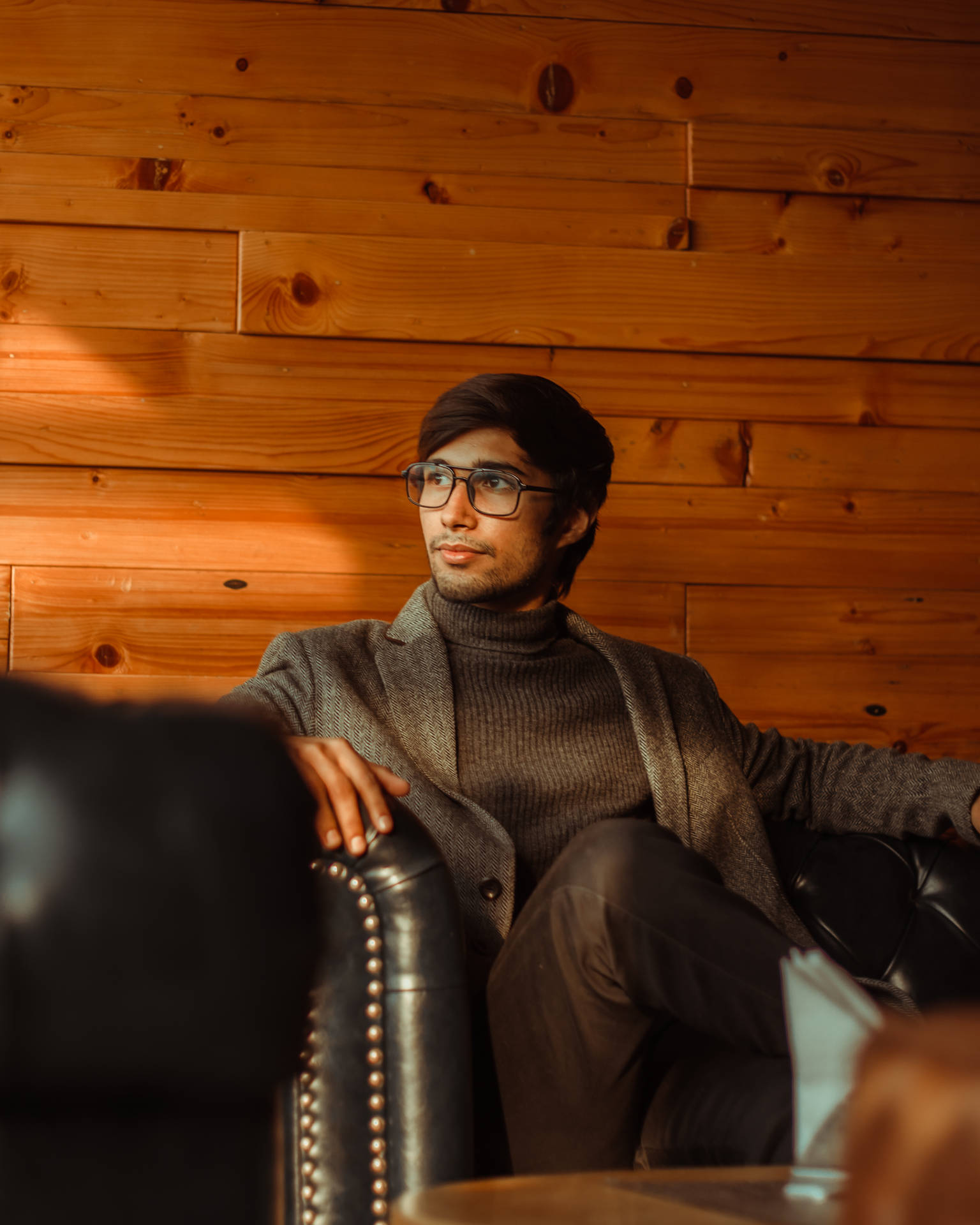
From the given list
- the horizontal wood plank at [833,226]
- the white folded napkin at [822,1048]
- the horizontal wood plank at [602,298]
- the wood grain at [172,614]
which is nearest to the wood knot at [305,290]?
the horizontal wood plank at [602,298]

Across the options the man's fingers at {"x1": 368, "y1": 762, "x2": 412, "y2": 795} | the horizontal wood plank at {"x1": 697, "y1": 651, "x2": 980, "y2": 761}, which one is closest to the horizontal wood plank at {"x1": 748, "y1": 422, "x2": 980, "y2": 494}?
the horizontal wood plank at {"x1": 697, "y1": 651, "x2": 980, "y2": 761}

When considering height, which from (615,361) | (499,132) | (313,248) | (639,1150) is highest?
(499,132)

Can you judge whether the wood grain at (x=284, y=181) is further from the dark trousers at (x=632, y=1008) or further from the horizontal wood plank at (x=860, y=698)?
the dark trousers at (x=632, y=1008)

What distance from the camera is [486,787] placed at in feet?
5.66

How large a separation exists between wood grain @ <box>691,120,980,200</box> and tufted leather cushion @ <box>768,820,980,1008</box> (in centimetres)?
132

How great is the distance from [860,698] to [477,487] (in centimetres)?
92

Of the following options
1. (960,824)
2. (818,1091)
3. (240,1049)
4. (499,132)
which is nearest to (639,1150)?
(818,1091)

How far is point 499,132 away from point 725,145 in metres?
0.44

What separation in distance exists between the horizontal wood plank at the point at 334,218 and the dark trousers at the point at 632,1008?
54.6 inches

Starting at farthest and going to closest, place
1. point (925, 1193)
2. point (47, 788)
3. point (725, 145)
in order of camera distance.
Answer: point (725, 145)
point (47, 788)
point (925, 1193)

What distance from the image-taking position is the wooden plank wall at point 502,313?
2.20 metres

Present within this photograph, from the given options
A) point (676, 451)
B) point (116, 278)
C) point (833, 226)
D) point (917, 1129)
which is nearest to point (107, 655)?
point (116, 278)

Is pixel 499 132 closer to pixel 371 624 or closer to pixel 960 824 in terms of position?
pixel 371 624

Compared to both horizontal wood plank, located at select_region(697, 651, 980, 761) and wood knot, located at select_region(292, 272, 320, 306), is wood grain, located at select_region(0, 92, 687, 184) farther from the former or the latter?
horizontal wood plank, located at select_region(697, 651, 980, 761)
